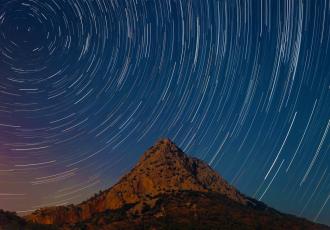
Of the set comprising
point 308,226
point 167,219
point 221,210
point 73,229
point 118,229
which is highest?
point 308,226

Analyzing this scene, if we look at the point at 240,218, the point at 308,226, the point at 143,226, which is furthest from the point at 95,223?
the point at 308,226

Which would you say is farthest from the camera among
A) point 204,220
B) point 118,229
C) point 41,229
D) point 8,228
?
point 204,220

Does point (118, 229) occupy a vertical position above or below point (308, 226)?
below

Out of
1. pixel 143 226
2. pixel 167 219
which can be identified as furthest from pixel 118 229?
pixel 167 219

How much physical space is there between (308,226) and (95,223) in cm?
9004

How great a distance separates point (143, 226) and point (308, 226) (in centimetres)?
6934

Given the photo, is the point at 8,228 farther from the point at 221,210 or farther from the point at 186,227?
the point at 221,210

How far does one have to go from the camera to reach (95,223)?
635ft

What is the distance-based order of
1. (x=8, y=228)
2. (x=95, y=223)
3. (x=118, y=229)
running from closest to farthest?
(x=8, y=228) → (x=118, y=229) → (x=95, y=223)

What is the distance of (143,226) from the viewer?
176m

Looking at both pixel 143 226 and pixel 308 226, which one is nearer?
pixel 143 226

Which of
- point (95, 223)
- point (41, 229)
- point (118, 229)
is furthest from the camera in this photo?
point (95, 223)

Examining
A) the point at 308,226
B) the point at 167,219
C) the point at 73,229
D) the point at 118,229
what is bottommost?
the point at 73,229

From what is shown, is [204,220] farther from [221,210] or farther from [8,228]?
[8,228]
